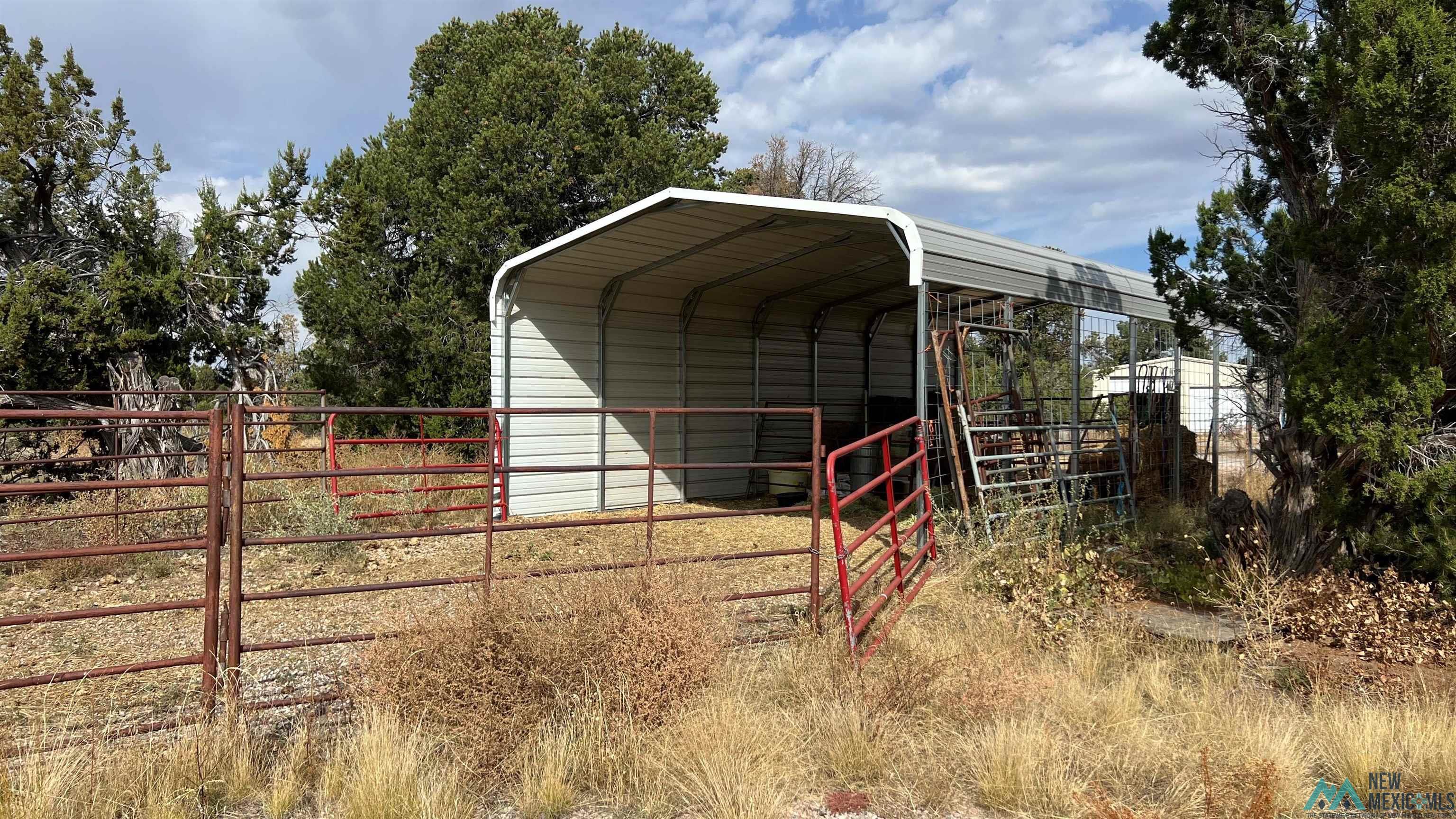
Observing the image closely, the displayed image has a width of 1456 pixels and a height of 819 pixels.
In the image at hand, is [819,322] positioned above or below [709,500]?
above

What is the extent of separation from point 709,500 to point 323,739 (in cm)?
925

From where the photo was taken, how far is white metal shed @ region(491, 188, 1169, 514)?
875cm

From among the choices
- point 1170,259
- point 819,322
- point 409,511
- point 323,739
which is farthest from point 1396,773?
point 819,322

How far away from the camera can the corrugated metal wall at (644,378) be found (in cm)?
1093

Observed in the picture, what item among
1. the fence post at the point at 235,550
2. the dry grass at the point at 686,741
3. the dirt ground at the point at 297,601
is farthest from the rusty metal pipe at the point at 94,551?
the dry grass at the point at 686,741

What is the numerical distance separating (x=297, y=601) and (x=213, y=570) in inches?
118

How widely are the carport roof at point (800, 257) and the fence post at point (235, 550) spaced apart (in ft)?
16.3

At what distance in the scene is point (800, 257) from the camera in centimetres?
1066

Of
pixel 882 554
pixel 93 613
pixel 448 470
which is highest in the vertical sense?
pixel 448 470

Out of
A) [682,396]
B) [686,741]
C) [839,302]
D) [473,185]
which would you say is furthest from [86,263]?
[686,741]

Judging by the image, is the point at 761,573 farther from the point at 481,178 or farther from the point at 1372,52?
the point at 481,178

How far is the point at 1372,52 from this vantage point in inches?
192

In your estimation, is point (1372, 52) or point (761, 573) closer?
point (1372, 52)

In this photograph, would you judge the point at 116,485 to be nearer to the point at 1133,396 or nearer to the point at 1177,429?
the point at 1133,396
